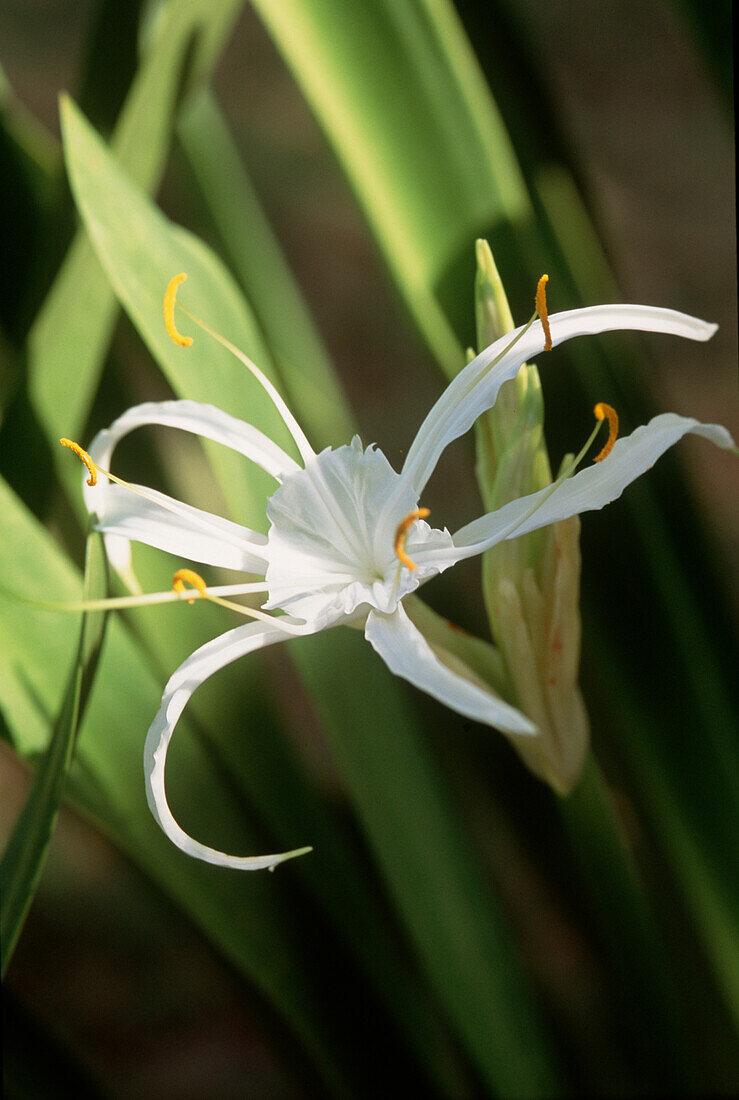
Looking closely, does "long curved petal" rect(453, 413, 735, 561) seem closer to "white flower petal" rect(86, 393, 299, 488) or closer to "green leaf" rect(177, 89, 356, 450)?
"white flower petal" rect(86, 393, 299, 488)

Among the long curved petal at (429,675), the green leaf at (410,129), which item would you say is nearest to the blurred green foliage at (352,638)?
the green leaf at (410,129)

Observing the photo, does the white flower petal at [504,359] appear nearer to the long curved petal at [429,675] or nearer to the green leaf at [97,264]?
the long curved petal at [429,675]

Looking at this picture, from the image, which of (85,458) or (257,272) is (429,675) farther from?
(257,272)

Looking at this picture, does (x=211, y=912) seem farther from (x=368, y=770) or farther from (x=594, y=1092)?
(x=594, y=1092)

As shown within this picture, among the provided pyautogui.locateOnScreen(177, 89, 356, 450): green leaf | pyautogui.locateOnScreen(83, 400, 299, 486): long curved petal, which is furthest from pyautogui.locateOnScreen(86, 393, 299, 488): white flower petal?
pyautogui.locateOnScreen(177, 89, 356, 450): green leaf

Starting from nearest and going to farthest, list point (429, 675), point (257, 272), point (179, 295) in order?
point (429, 675) < point (179, 295) < point (257, 272)

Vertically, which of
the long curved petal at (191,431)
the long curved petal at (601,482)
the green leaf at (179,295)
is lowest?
the long curved petal at (601,482)

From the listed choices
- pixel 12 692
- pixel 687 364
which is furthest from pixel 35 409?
pixel 687 364

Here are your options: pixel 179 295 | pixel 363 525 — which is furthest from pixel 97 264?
pixel 363 525
